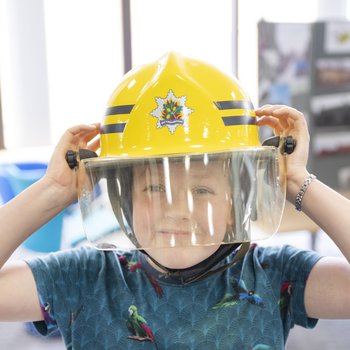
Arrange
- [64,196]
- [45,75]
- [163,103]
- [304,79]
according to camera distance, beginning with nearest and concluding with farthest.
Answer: [163,103], [64,196], [304,79], [45,75]

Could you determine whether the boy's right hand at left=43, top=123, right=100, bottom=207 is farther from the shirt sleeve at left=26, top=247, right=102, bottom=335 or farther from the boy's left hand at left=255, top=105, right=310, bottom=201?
the boy's left hand at left=255, top=105, right=310, bottom=201

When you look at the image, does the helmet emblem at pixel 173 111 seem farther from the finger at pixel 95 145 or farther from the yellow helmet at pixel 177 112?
the finger at pixel 95 145

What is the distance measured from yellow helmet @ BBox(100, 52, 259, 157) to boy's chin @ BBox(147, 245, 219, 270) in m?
0.16

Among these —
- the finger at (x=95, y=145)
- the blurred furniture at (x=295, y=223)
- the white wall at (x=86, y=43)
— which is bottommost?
the blurred furniture at (x=295, y=223)

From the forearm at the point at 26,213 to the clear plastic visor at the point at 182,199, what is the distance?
0.19ft

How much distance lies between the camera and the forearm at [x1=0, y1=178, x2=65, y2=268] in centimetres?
80

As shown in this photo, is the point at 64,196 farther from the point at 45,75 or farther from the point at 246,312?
the point at 45,75

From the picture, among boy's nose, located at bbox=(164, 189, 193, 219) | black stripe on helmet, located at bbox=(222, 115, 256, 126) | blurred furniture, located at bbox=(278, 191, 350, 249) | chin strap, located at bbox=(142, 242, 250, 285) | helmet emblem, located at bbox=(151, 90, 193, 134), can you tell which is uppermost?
helmet emblem, located at bbox=(151, 90, 193, 134)

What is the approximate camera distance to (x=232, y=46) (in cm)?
357

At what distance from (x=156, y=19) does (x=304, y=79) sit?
142 cm

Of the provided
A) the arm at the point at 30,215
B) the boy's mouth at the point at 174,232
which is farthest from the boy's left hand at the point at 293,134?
the arm at the point at 30,215

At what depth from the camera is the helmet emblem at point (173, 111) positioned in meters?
0.73

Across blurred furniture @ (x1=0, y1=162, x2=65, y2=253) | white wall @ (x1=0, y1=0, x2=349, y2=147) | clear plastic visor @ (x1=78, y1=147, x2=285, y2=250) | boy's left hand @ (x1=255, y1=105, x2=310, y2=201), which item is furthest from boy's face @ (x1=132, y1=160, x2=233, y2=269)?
white wall @ (x1=0, y1=0, x2=349, y2=147)

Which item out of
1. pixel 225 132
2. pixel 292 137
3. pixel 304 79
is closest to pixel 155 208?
pixel 225 132
